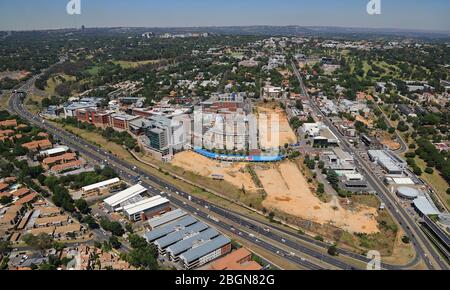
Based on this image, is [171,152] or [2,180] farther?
[171,152]

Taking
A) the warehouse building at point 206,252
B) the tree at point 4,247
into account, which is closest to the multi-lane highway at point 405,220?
the warehouse building at point 206,252

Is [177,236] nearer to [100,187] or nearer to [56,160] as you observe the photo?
[100,187]

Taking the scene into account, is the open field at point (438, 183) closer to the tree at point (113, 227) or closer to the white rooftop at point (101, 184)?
the tree at point (113, 227)

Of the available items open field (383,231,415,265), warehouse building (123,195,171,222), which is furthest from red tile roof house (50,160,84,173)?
open field (383,231,415,265)

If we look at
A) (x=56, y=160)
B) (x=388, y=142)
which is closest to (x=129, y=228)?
(x=56, y=160)

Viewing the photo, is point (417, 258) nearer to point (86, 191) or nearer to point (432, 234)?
point (432, 234)

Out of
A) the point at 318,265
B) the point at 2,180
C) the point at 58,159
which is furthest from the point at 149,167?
the point at 318,265

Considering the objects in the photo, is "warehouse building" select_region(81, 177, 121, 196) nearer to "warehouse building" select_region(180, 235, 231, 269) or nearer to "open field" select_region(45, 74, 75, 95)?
"warehouse building" select_region(180, 235, 231, 269)
